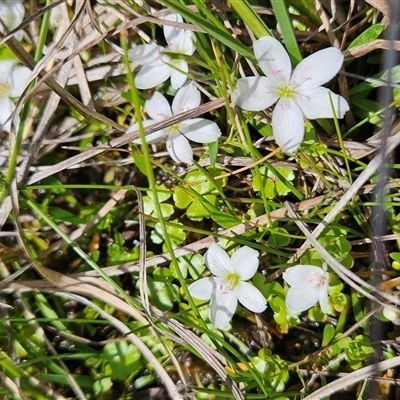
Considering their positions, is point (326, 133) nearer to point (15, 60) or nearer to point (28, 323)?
A: point (15, 60)

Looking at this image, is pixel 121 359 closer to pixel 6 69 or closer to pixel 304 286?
pixel 304 286

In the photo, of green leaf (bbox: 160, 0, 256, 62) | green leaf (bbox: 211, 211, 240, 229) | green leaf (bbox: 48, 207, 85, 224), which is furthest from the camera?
green leaf (bbox: 48, 207, 85, 224)

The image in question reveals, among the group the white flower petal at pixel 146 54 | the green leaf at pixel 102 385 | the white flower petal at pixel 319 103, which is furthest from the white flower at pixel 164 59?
the green leaf at pixel 102 385

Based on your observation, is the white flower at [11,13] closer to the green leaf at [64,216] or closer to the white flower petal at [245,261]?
the green leaf at [64,216]


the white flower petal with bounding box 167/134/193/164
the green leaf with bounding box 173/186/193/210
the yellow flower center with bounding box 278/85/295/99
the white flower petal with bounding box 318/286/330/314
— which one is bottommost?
the white flower petal with bounding box 318/286/330/314

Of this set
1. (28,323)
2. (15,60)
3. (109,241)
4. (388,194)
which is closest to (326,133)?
(388,194)

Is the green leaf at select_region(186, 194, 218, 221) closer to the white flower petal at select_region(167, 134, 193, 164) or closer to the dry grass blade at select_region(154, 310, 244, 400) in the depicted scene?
the white flower petal at select_region(167, 134, 193, 164)

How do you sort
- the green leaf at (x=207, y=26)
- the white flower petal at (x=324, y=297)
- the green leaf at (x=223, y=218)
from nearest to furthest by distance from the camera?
the green leaf at (x=207, y=26), the white flower petal at (x=324, y=297), the green leaf at (x=223, y=218)

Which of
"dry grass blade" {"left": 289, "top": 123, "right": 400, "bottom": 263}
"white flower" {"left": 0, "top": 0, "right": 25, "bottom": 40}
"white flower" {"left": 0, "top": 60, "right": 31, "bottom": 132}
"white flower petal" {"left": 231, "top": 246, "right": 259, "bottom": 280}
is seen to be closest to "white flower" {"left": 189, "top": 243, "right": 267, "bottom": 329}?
"white flower petal" {"left": 231, "top": 246, "right": 259, "bottom": 280}
